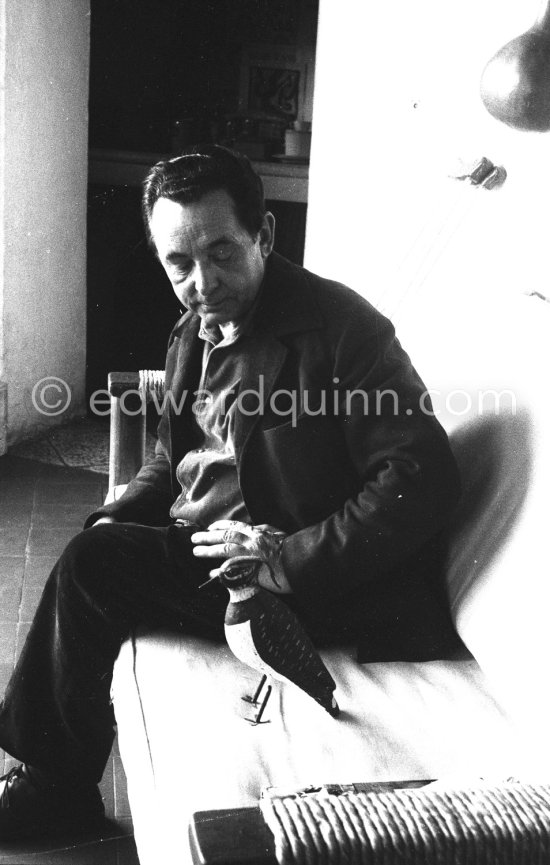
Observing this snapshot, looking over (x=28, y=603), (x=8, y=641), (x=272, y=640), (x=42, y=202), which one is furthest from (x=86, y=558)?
(x=42, y=202)

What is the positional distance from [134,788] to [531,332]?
3.03 feet

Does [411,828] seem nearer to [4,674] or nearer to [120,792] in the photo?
[120,792]

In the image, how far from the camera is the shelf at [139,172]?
489 cm

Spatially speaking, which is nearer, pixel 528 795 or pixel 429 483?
pixel 528 795

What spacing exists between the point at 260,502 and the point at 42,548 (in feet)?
5.78

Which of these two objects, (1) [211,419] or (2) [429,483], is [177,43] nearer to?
(1) [211,419]

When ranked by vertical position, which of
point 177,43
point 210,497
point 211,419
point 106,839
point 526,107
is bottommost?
point 106,839

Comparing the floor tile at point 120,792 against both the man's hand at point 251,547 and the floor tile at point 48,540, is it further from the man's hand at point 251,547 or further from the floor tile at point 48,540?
the floor tile at point 48,540

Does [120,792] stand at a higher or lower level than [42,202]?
lower

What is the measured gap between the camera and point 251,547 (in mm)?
1573

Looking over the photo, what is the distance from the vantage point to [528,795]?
0.91 metres

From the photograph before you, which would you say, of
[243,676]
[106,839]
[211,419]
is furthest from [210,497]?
[106,839]

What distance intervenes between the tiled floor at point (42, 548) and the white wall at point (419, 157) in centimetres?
126

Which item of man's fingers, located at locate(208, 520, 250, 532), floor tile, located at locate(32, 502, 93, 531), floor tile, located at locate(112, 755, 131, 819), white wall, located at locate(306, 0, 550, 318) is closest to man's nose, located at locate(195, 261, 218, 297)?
man's fingers, located at locate(208, 520, 250, 532)
